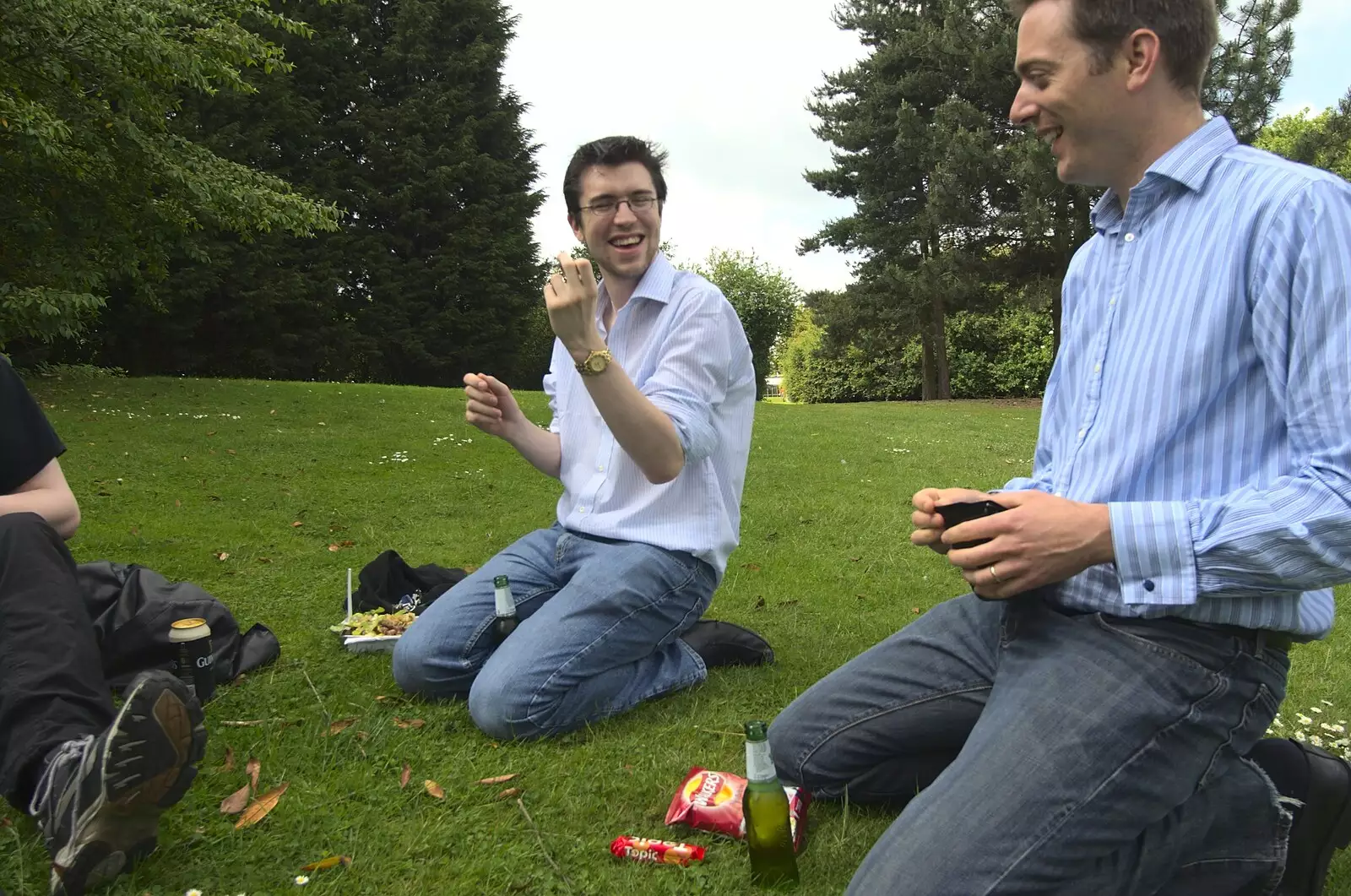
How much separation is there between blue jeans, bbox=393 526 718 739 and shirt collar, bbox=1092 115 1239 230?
1959 millimetres

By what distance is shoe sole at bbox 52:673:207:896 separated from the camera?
199 centimetres

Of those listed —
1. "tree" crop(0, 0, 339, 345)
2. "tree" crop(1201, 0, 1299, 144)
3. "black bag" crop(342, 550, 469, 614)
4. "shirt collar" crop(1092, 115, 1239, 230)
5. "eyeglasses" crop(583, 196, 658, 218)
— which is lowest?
"black bag" crop(342, 550, 469, 614)

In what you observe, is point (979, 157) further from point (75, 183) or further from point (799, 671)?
point (799, 671)

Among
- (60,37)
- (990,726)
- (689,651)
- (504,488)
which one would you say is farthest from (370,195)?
(990,726)

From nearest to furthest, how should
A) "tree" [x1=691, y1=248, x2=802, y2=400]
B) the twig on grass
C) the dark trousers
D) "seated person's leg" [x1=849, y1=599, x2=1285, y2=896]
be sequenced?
1. "seated person's leg" [x1=849, y1=599, x2=1285, y2=896]
2. the dark trousers
3. the twig on grass
4. "tree" [x1=691, y1=248, x2=802, y2=400]

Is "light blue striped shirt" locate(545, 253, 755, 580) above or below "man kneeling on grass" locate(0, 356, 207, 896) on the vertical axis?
above

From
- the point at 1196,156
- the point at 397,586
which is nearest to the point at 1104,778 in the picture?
the point at 1196,156

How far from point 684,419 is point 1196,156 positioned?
5.40 feet

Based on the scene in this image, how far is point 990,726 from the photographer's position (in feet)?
6.22

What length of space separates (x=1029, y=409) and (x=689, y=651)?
1733cm

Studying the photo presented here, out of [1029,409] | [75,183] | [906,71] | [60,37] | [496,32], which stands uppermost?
[496,32]

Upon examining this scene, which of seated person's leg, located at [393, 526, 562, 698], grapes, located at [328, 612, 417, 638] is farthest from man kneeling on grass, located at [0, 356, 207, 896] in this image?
grapes, located at [328, 612, 417, 638]

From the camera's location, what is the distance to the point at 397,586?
4512mm

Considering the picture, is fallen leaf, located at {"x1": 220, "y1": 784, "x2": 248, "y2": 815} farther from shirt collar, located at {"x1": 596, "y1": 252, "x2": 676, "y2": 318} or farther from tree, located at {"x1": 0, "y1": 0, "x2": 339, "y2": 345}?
tree, located at {"x1": 0, "y1": 0, "x2": 339, "y2": 345}
